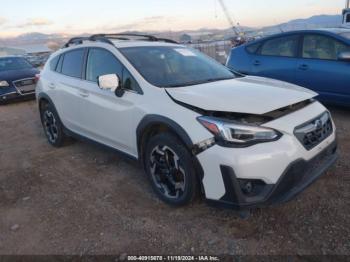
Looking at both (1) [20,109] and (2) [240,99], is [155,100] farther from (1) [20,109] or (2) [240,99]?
(1) [20,109]

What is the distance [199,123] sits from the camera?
2951 mm

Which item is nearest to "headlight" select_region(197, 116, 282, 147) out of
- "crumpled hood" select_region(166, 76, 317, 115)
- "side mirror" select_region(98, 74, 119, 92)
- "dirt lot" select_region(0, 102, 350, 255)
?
"crumpled hood" select_region(166, 76, 317, 115)

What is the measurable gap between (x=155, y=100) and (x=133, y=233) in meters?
1.28

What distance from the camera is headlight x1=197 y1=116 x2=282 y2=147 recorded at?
279 cm

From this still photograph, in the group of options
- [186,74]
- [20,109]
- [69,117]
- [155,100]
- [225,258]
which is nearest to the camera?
[225,258]

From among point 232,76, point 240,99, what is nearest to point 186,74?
point 232,76

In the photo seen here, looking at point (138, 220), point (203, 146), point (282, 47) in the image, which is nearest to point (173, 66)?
point (203, 146)

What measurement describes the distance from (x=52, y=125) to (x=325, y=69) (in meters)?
4.67

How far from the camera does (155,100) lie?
338cm

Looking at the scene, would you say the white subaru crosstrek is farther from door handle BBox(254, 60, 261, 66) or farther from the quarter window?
door handle BBox(254, 60, 261, 66)

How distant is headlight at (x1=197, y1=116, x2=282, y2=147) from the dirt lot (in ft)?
2.64

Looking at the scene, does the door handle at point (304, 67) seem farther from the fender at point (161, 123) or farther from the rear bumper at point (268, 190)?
the fender at point (161, 123)

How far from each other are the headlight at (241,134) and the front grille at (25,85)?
28.5 feet

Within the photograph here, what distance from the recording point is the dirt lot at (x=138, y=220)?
2.84m
